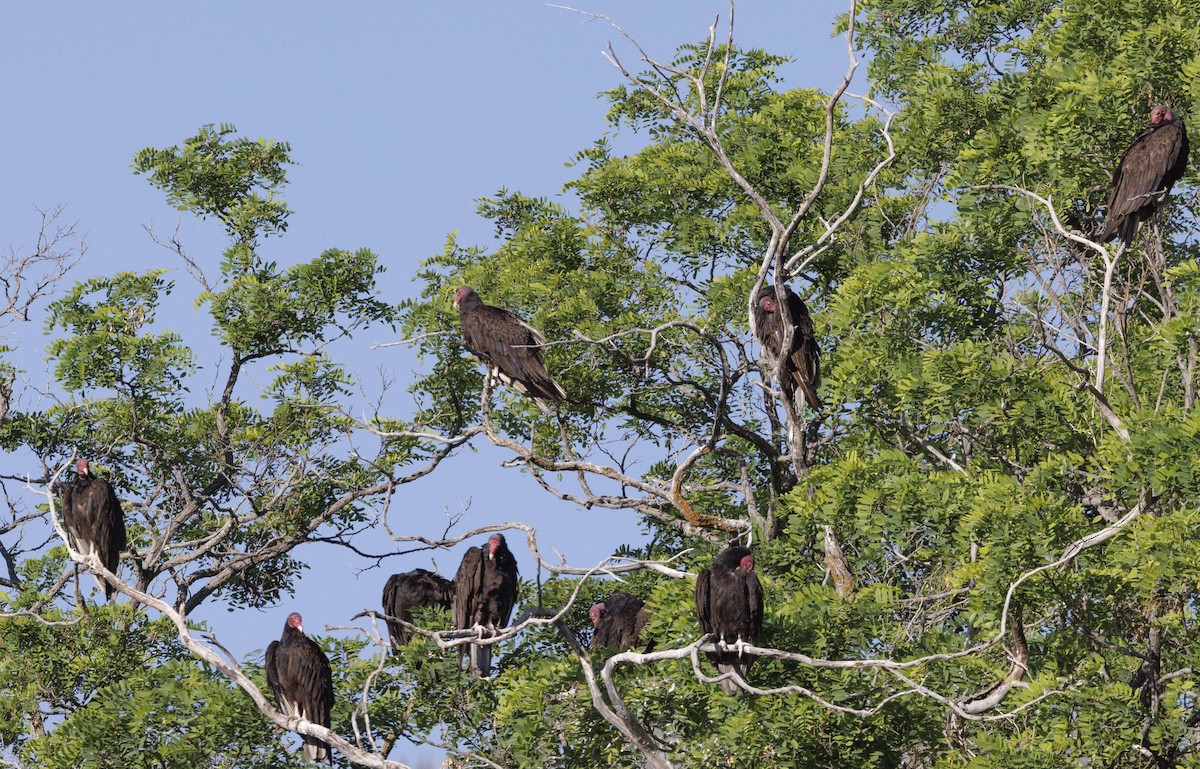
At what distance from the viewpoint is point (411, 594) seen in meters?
11.6

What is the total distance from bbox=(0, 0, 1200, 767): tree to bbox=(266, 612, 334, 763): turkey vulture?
0.57ft

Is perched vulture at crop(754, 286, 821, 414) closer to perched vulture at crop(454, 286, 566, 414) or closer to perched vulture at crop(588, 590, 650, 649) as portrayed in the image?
perched vulture at crop(454, 286, 566, 414)

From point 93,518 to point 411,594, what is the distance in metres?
2.28

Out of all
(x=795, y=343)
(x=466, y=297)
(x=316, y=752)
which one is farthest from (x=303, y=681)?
Answer: (x=795, y=343)

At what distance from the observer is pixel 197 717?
912 centimetres

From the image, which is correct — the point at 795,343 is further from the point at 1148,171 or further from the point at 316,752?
the point at 316,752

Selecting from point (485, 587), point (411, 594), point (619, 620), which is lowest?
point (619, 620)

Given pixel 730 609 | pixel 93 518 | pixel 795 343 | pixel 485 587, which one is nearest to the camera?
pixel 730 609

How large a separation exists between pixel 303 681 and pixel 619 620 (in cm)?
240

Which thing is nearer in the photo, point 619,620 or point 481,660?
point 481,660

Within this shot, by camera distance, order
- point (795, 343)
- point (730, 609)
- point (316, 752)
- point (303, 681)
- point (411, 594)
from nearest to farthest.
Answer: point (730, 609)
point (316, 752)
point (303, 681)
point (795, 343)
point (411, 594)

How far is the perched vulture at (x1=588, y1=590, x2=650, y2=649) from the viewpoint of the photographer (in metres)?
10.9

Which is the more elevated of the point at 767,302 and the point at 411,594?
the point at 767,302

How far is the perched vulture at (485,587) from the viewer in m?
10.6
